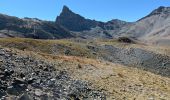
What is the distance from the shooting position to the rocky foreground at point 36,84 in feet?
85.9

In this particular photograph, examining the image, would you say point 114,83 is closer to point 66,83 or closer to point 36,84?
point 66,83

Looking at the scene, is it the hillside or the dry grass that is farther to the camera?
the dry grass

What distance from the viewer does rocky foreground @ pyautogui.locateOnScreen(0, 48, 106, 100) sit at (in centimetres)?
2617

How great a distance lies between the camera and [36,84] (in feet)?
95.8

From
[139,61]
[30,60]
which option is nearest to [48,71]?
[30,60]

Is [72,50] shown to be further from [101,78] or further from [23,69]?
[23,69]

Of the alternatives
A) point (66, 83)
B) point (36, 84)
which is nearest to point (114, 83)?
point (66, 83)

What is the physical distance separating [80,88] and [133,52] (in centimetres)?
7381

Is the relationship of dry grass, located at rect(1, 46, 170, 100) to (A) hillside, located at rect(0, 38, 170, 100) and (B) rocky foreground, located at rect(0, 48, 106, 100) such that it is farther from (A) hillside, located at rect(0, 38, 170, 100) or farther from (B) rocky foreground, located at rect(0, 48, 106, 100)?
(B) rocky foreground, located at rect(0, 48, 106, 100)

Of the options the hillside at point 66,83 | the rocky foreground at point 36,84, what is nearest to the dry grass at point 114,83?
the hillside at point 66,83

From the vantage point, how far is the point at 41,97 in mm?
26766

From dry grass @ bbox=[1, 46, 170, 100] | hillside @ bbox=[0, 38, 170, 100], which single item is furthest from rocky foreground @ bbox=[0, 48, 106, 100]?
dry grass @ bbox=[1, 46, 170, 100]

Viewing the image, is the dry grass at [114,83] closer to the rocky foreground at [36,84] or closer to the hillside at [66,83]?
the hillside at [66,83]

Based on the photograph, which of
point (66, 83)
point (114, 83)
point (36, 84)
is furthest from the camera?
point (114, 83)
